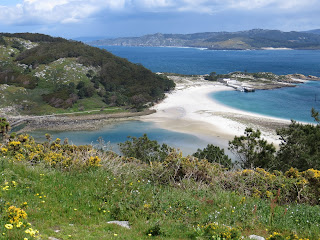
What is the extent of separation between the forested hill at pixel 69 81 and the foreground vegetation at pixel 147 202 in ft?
147

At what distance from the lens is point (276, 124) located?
4106 centimetres

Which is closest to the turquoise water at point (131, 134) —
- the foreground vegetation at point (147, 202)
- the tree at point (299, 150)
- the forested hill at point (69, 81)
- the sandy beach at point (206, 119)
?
the sandy beach at point (206, 119)

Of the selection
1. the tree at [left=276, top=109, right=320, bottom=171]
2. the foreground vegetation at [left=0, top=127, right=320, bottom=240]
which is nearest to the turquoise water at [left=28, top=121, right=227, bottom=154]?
the tree at [left=276, top=109, right=320, bottom=171]

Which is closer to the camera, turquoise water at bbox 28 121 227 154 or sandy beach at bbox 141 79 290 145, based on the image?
turquoise water at bbox 28 121 227 154

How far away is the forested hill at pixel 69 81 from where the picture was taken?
5466 cm

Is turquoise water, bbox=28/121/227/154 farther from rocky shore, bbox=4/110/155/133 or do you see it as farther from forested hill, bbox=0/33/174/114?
forested hill, bbox=0/33/174/114

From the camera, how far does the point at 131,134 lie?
39.5 meters

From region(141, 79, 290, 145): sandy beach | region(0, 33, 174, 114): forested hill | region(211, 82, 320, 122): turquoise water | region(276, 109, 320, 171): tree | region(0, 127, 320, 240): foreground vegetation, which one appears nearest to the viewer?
region(0, 127, 320, 240): foreground vegetation

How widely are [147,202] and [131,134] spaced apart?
32.2 m

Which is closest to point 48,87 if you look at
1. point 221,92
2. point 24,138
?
point 221,92

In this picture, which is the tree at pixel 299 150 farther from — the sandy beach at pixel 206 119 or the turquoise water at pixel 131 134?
the sandy beach at pixel 206 119

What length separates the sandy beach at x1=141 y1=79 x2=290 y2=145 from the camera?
1522 inches

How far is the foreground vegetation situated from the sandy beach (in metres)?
25.9

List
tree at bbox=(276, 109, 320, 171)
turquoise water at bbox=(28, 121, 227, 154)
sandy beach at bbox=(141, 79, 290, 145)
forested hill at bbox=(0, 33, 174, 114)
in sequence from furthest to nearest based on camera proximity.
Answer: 1. forested hill at bbox=(0, 33, 174, 114)
2. sandy beach at bbox=(141, 79, 290, 145)
3. turquoise water at bbox=(28, 121, 227, 154)
4. tree at bbox=(276, 109, 320, 171)
